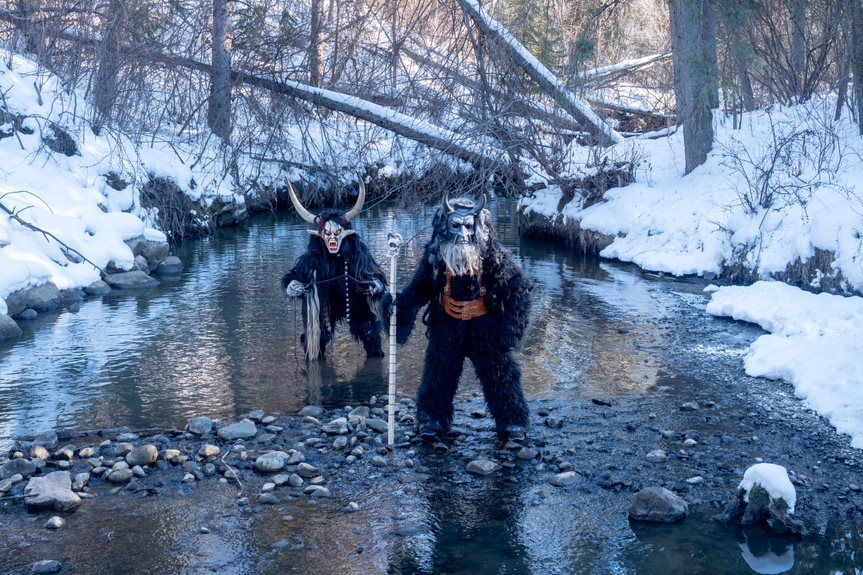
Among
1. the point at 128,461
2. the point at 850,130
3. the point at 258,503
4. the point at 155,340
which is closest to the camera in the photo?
the point at 258,503

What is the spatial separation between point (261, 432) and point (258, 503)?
129 cm

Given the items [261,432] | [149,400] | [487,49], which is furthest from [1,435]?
[487,49]

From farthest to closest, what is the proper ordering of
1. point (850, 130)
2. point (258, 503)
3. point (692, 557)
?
1. point (850, 130)
2. point (258, 503)
3. point (692, 557)

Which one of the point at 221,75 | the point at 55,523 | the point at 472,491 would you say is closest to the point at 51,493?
the point at 55,523

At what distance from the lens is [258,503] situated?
543cm

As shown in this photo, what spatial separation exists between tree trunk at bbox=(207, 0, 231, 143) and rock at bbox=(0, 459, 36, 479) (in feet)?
33.5

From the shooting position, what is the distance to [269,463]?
19.5ft

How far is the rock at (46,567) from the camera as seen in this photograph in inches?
180

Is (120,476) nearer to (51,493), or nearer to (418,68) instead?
(51,493)

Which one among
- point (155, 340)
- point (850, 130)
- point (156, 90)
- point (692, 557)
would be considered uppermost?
point (156, 90)

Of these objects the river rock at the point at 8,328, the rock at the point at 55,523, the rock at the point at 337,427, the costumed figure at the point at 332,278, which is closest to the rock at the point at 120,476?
the rock at the point at 55,523

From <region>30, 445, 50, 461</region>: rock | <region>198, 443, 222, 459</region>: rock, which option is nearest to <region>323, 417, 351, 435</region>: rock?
<region>198, 443, 222, 459</region>: rock

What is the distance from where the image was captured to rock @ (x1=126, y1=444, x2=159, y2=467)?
600 centimetres

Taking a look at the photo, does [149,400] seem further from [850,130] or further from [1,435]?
[850,130]
